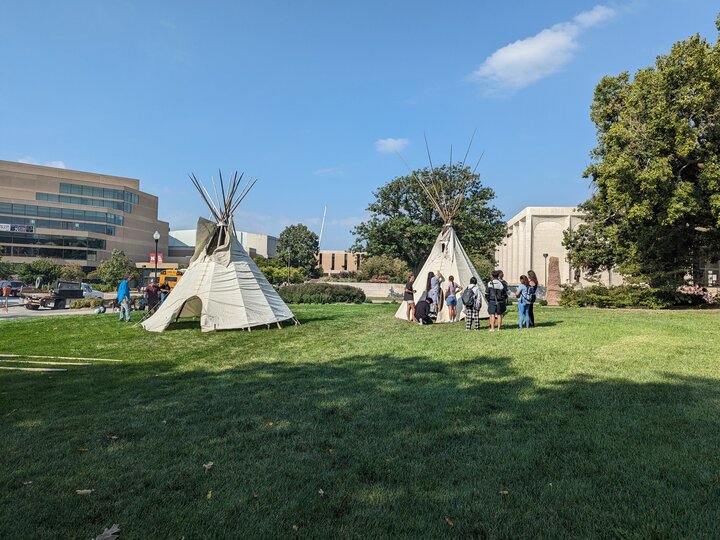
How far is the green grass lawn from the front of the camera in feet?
10.2

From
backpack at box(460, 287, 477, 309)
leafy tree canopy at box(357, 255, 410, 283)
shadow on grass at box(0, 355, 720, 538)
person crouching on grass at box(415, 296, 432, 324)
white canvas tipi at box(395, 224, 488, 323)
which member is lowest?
shadow on grass at box(0, 355, 720, 538)

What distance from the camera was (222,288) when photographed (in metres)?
14.5

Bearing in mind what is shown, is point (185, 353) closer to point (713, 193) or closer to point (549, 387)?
point (549, 387)

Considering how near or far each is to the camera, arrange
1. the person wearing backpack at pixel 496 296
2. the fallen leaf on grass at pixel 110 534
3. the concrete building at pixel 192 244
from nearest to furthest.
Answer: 1. the fallen leaf on grass at pixel 110 534
2. the person wearing backpack at pixel 496 296
3. the concrete building at pixel 192 244

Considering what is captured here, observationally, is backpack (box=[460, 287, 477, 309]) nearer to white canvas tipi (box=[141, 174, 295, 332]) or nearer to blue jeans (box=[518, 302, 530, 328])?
blue jeans (box=[518, 302, 530, 328])

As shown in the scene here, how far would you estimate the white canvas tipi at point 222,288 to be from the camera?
14047mm

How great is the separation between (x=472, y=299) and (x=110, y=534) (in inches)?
424

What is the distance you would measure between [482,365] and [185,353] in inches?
257

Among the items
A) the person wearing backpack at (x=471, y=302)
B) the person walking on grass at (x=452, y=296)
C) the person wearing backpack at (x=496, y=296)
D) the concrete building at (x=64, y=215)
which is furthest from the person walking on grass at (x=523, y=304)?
the concrete building at (x=64, y=215)

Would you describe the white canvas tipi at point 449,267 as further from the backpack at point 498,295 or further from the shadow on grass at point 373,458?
the shadow on grass at point 373,458

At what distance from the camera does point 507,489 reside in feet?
11.5

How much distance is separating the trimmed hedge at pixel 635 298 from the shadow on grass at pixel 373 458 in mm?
15848

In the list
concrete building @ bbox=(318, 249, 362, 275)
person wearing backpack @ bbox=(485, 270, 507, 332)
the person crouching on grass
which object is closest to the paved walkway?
the person crouching on grass

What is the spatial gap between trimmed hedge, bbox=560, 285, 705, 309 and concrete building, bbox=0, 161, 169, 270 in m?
85.7
